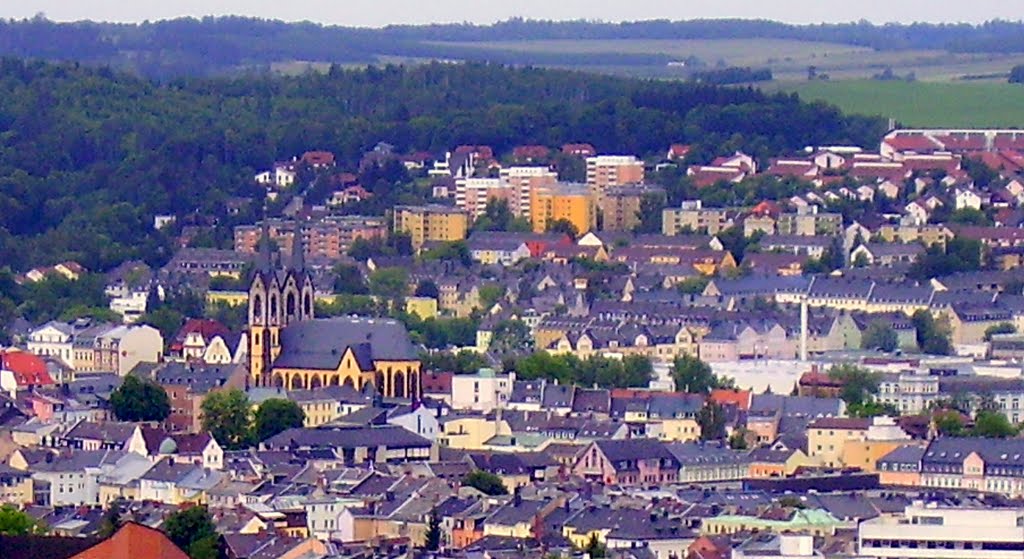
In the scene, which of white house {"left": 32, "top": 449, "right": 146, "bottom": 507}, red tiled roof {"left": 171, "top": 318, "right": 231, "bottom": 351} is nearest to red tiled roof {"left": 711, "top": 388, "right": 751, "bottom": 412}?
red tiled roof {"left": 171, "top": 318, "right": 231, "bottom": 351}

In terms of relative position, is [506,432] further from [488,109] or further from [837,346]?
[488,109]

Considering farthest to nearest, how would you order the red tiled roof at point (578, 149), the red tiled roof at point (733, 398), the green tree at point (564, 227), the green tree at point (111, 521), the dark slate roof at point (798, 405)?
the red tiled roof at point (578, 149) → the green tree at point (564, 227) → the red tiled roof at point (733, 398) → the dark slate roof at point (798, 405) → the green tree at point (111, 521)

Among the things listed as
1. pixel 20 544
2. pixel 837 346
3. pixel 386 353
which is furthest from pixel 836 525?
pixel 837 346

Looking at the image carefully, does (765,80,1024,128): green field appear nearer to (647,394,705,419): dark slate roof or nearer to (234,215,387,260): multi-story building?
(234,215,387,260): multi-story building

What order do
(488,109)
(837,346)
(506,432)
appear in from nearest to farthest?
(506,432) → (837,346) → (488,109)

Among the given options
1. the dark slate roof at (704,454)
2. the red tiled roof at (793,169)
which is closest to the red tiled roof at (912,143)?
the red tiled roof at (793,169)

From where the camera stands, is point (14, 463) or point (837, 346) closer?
point (14, 463)

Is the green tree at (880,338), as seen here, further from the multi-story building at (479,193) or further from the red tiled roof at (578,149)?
the red tiled roof at (578,149)

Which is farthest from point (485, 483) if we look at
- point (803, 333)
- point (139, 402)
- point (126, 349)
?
point (803, 333)
